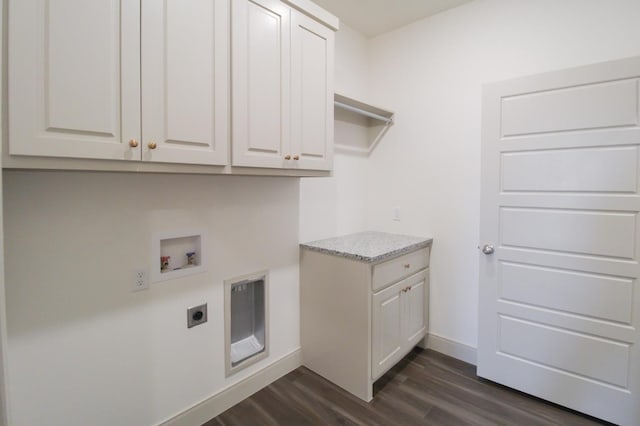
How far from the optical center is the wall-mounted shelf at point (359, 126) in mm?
2643

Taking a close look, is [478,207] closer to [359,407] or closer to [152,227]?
[359,407]

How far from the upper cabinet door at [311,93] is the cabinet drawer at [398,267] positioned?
761 mm

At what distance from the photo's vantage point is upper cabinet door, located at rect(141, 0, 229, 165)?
129 centimetres

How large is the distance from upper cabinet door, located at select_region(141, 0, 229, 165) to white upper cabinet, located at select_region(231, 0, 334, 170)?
0.26 ft

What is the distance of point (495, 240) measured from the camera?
2.24m

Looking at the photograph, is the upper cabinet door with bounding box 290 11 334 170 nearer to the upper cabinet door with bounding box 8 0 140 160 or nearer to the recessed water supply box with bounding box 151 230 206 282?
the recessed water supply box with bounding box 151 230 206 282

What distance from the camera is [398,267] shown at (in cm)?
229

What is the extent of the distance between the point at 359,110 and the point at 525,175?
1.26m

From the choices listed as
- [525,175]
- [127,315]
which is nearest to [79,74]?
[127,315]

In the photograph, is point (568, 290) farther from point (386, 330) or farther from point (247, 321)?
point (247, 321)

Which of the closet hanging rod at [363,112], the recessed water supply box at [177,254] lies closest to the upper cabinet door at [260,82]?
the recessed water supply box at [177,254]

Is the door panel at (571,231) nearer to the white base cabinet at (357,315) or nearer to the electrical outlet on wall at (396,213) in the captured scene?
the white base cabinet at (357,315)

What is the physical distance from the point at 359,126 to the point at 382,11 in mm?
910

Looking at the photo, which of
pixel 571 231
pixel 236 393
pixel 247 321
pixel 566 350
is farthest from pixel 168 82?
pixel 566 350
